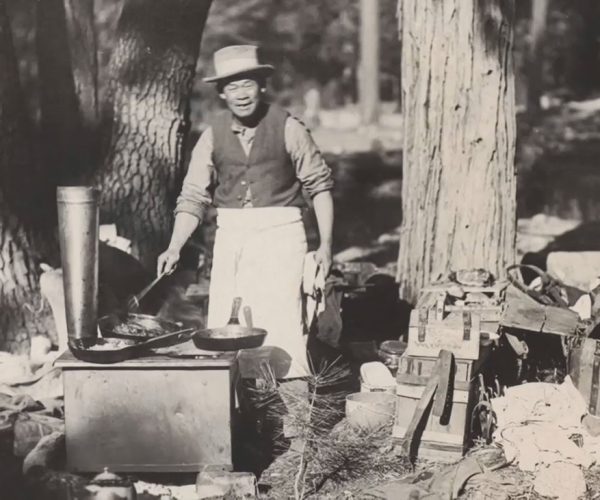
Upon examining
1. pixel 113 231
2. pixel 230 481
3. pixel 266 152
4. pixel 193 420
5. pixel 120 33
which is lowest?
pixel 230 481

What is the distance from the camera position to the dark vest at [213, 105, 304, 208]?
5578 millimetres

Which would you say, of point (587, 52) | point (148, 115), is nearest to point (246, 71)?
point (148, 115)

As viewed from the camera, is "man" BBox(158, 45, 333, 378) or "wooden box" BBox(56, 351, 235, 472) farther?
"man" BBox(158, 45, 333, 378)

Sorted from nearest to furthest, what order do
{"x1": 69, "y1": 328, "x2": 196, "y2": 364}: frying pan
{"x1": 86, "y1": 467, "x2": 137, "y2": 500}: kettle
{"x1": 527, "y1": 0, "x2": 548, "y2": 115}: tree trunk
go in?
1. {"x1": 86, "y1": 467, "x2": 137, "y2": 500}: kettle
2. {"x1": 69, "y1": 328, "x2": 196, "y2": 364}: frying pan
3. {"x1": 527, "y1": 0, "x2": 548, "y2": 115}: tree trunk

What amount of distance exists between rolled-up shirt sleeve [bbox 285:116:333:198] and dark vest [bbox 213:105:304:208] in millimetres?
43

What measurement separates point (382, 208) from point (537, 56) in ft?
9.80

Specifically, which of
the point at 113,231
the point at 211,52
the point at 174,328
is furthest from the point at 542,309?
the point at 211,52

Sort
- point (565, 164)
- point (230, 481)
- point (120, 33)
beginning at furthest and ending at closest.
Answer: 1. point (565, 164)
2. point (120, 33)
3. point (230, 481)

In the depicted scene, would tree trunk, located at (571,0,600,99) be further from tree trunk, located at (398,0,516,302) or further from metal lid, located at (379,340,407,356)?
metal lid, located at (379,340,407,356)

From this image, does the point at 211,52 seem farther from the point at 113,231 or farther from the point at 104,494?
the point at 104,494

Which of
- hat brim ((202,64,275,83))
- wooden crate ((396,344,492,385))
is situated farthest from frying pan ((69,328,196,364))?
hat brim ((202,64,275,83))

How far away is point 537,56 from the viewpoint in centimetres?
1166

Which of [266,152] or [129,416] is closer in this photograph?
[129,416]

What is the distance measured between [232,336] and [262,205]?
3.30ft
